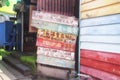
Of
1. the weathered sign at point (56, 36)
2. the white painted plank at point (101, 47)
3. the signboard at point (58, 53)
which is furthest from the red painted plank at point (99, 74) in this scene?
the weathered sign at point (56, 36)

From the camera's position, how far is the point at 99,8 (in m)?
4.35

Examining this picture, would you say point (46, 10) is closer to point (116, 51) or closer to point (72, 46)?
point (72, 46)

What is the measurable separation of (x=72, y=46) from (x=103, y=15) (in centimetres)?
153

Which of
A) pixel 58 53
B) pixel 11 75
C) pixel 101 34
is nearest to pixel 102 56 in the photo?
pixel 101 34

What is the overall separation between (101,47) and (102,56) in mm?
184

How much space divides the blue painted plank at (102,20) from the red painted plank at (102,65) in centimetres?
80

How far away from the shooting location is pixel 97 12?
4.41 m

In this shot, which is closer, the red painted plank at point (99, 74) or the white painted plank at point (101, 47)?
the white painted plank at point (101, 47)

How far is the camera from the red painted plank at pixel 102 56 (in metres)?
3.88

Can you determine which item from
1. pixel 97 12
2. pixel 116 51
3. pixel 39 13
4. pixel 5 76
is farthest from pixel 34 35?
pixel 116 51

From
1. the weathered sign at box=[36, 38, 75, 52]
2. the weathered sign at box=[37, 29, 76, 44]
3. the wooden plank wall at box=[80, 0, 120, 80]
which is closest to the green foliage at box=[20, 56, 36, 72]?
the weathered sign at box=[36, 38, 75, 52]

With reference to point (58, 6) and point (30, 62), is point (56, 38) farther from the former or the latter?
point (30, 62)

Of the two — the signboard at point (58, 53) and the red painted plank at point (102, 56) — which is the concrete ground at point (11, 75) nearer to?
the signboard at point (58, 53)

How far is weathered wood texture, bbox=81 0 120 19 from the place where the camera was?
3.88m
